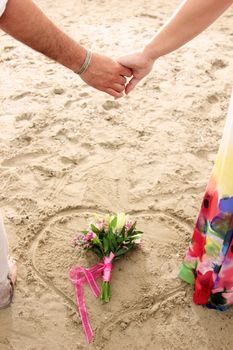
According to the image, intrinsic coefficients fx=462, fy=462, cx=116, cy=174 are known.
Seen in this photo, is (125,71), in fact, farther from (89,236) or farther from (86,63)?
(89,236)


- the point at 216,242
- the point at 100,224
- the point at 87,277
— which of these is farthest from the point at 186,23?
the point at 87,277

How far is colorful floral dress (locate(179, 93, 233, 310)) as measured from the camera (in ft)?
4.54

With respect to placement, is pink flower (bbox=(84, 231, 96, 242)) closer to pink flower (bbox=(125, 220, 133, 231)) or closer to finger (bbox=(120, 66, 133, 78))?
pink flower (bbox=(125, 220, 133, 231))

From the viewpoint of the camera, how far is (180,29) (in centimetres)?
158

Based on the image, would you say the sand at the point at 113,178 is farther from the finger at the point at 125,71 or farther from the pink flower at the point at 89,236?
the finger at the point at 125,71

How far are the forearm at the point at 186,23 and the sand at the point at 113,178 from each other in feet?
2.38

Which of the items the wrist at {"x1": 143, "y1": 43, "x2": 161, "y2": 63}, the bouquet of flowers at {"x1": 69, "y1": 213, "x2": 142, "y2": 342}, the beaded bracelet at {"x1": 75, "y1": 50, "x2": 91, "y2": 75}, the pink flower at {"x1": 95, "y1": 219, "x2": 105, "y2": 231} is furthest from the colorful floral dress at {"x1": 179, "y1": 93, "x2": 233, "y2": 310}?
the beaded bracelet at {"x1": 75, "y1": 50, "x2": 91, "y2": 75}

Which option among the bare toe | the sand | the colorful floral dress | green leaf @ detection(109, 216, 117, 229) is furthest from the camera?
green leaf @ detection(109, 216, 117, 229)

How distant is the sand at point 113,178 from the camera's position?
1.66 metres

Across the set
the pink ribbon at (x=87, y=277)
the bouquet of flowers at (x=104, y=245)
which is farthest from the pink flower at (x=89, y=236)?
A: the pink ribbon at (x=87, y=277)

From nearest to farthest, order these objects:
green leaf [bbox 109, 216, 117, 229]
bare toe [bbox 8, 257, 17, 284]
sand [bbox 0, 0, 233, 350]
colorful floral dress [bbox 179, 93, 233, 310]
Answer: colorful floral dress [bbox 179, 93, 233, 310]
sand [bbox 0, 0, 233, 350]
bare toe [bbox 8, 257, 17, 284]
green leaf [bbox 109, 216, 117, 229]

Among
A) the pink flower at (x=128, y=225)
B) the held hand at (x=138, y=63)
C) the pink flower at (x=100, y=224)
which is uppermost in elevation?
the held hand at (x=138, y=63)

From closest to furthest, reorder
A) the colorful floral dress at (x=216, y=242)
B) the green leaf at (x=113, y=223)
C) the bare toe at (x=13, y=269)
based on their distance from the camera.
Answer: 1. the colorful floral dress at (x=216, y=242)
2. the bare toe at (x=13, y=269)
3. the green leaf at (x=113, y=223)

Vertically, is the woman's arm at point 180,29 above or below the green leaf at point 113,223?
above
